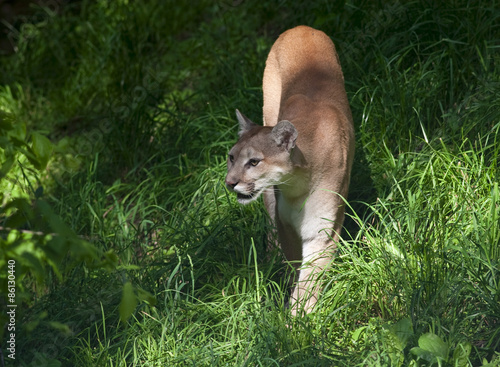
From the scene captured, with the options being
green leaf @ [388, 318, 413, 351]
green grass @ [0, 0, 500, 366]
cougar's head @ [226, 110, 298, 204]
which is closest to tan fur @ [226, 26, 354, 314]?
cougar's head @ [226, 110, 298, 204]

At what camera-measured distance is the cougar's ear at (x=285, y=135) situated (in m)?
3.66

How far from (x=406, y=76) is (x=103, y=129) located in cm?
274

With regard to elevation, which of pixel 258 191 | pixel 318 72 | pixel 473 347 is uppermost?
pixel 318 72

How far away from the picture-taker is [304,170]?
12.4 feet

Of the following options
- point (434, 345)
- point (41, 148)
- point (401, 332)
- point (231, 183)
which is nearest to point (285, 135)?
point (231, 183)

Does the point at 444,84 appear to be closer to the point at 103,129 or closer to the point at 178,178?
the point at 178,178

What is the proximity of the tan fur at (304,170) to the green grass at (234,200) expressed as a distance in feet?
0.46

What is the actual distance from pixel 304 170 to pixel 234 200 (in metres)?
0.80

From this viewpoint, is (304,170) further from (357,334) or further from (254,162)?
(357,334)

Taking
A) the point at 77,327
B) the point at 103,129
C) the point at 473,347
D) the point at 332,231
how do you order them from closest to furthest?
the point at 473,347, the point at 77,327, the point at 332,231, the point at 103,129

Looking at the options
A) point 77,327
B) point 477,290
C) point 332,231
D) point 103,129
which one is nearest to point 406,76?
point 332,231

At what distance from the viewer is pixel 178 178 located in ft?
16.0

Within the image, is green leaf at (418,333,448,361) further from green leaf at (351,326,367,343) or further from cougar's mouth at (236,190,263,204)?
cougar's mouth at (236,190,263,204)

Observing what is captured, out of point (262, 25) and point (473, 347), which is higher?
point (262, 25)
